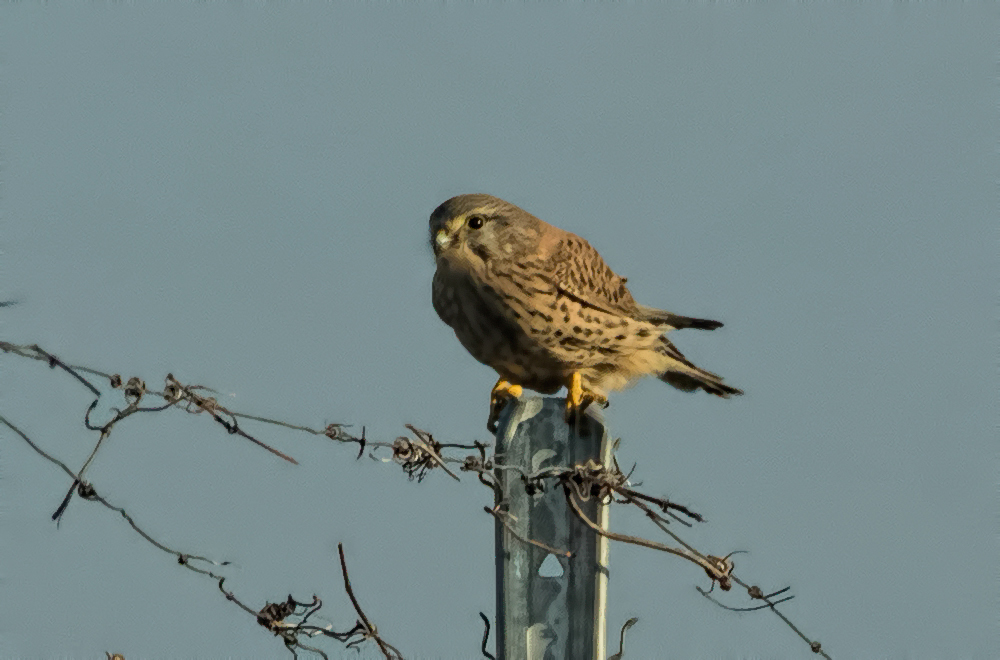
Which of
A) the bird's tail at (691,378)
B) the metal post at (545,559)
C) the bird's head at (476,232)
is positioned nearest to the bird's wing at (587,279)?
the bird's head at (476,232)

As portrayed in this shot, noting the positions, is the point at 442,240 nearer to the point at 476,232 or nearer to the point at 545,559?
the point at 476,232

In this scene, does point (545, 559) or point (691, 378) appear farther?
point (691, 378)

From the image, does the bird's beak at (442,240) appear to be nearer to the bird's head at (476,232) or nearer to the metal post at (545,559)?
the bird's head at (476,232)

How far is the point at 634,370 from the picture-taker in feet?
16.0

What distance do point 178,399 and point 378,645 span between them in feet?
2.25

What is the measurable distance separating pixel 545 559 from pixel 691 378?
221 centimetres

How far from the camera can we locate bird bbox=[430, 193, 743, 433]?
14.8 feet

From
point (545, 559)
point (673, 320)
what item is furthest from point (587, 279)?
point (545, 559)

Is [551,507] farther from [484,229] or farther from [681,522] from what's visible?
[484,229]

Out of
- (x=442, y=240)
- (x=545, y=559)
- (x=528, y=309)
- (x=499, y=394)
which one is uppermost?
(x=442, y=240)

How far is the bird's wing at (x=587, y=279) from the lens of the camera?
4707 millimetres

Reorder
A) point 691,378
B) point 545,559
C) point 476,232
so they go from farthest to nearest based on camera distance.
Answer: point 691,378
point 476,232
point 545,559

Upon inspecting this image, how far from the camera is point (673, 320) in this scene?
191 inches

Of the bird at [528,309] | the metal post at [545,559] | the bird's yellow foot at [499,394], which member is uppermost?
the bird at [528,309]
